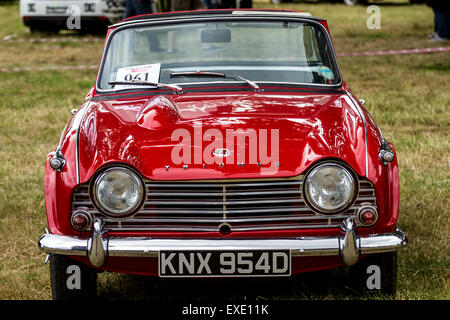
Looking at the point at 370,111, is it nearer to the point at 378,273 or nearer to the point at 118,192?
the point at 378,273

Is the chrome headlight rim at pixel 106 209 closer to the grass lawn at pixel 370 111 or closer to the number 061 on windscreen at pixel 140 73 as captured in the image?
the grass lawn at pixel 370 111

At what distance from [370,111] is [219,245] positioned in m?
5.62

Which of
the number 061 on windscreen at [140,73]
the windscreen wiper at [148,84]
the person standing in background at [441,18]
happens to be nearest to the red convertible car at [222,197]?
the windscreen wiper at [148,84]

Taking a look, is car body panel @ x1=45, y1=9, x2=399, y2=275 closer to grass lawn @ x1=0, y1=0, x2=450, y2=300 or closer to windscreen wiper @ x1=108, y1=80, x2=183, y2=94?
windscreen wiper @ x1=108, y1=80, x2=183, y2=94

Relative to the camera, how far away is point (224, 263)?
3.26m

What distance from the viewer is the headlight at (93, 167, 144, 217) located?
3.33 metres

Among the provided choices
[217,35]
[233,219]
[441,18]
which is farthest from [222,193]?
[441,18]

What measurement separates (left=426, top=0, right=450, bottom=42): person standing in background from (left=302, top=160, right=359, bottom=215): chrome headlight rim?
1192 cm

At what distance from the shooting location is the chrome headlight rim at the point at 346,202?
333cm

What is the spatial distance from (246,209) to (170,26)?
1.68 meters

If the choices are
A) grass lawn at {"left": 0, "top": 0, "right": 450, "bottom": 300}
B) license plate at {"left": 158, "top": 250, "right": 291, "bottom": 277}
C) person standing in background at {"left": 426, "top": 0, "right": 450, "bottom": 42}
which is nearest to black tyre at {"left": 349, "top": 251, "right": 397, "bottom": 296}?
grass lawn at {"left": 0, "top": 0, "right": 450, "bottom": 300}

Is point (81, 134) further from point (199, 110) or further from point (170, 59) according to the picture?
point (170, 59)

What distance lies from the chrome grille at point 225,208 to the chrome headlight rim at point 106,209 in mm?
24

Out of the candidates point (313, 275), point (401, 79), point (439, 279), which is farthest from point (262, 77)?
point (401, 79)
